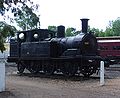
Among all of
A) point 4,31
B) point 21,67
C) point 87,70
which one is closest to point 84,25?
point 87,70

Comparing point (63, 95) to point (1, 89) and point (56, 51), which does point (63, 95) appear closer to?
point (1, 89)

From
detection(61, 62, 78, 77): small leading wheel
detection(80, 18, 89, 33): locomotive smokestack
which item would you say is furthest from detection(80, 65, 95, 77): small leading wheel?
detection(80, 18, 89, 33): locomotive smokestack

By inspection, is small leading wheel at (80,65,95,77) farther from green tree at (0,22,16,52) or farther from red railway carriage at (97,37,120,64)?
red railway carriage at (97,37,120,64)

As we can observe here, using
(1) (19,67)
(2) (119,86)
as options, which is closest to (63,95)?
(2) (119,86)

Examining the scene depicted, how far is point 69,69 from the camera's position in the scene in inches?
846

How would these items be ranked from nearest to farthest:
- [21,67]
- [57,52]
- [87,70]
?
[87,70] < [57,52] < [21,67]

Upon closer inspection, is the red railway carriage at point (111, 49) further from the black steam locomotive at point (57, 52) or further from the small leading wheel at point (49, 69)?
the small leading wheel at point (49, 69)

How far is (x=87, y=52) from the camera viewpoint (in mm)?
21859

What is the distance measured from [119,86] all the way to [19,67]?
11.6 meters

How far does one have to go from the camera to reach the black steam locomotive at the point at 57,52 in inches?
842

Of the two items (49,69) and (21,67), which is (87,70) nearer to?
(49,69)

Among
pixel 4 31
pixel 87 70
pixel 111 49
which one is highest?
pixel 4 31

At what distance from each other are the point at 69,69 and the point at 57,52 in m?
1.86

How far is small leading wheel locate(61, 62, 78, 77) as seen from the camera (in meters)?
21.2
